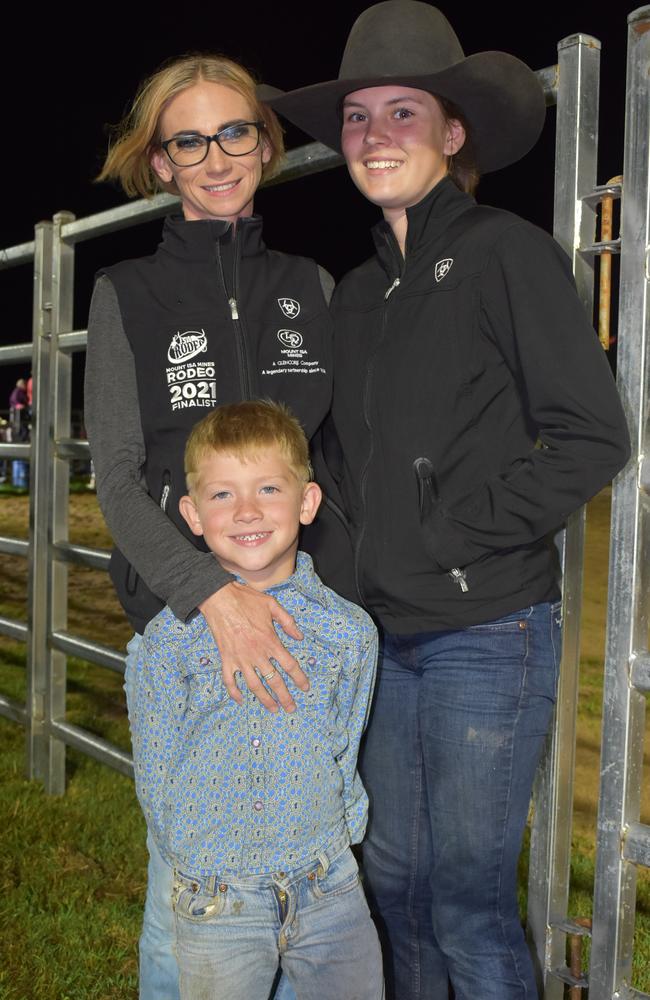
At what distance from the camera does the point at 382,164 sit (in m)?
2.06

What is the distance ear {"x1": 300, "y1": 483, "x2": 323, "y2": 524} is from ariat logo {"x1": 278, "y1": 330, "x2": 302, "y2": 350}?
34cm

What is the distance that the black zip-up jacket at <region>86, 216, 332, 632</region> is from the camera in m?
2.10

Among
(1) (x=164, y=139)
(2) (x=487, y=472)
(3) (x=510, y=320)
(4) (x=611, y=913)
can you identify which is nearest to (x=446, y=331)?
(3) (x=510, y=320)

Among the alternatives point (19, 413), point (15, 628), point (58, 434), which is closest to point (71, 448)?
point (58, 434)

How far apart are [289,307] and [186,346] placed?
0.24 meters

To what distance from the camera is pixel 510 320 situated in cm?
187

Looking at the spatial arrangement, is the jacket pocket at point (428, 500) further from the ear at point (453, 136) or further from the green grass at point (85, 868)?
the green grass at point (85, 868)

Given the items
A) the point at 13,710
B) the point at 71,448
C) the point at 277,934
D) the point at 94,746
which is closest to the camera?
the point at 277,934

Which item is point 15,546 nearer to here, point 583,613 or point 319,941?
point 319,941

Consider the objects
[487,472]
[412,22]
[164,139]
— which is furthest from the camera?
[164,139]

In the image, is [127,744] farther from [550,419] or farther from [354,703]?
[550,419]

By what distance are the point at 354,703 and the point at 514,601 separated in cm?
35

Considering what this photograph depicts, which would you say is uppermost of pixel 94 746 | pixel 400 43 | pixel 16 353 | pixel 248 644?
pixel 400 43

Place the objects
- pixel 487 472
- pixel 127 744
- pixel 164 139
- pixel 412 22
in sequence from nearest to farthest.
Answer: pixel 487 472, pixel 412 22, pixel 164 139, pixel 127 744
